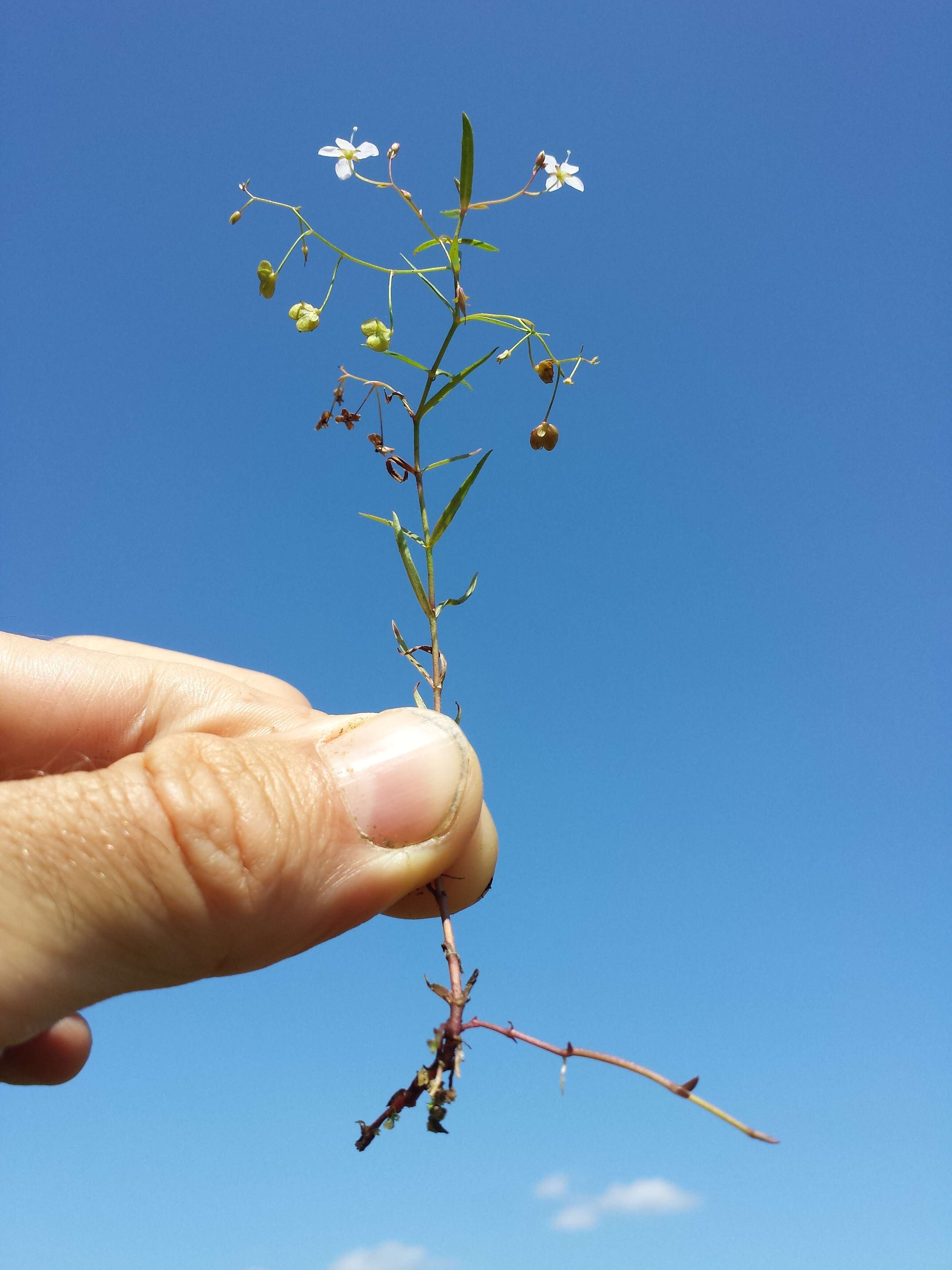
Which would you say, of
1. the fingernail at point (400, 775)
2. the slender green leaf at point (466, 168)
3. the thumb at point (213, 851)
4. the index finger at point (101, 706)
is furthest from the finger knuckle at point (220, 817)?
the slender green leaf at point (466, 168)

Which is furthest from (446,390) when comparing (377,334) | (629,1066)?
(629,1066)

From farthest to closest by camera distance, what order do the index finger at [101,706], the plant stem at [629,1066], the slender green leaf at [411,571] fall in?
1. the index finger at [101,706]
2. the slender green leaf at [411,571]
3. the plant stem at [629,1066]

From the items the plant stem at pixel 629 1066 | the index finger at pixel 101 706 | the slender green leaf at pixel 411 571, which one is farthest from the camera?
the index finger at pixel 101 706

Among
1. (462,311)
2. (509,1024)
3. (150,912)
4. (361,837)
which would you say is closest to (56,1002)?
(150,912)

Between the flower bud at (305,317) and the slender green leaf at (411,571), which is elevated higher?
the flower bud at (305,317)

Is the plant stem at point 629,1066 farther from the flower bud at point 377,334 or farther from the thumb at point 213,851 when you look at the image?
the flower bud at point 377,334

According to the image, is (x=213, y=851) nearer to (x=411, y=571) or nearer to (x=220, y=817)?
(x=220, y=817)
